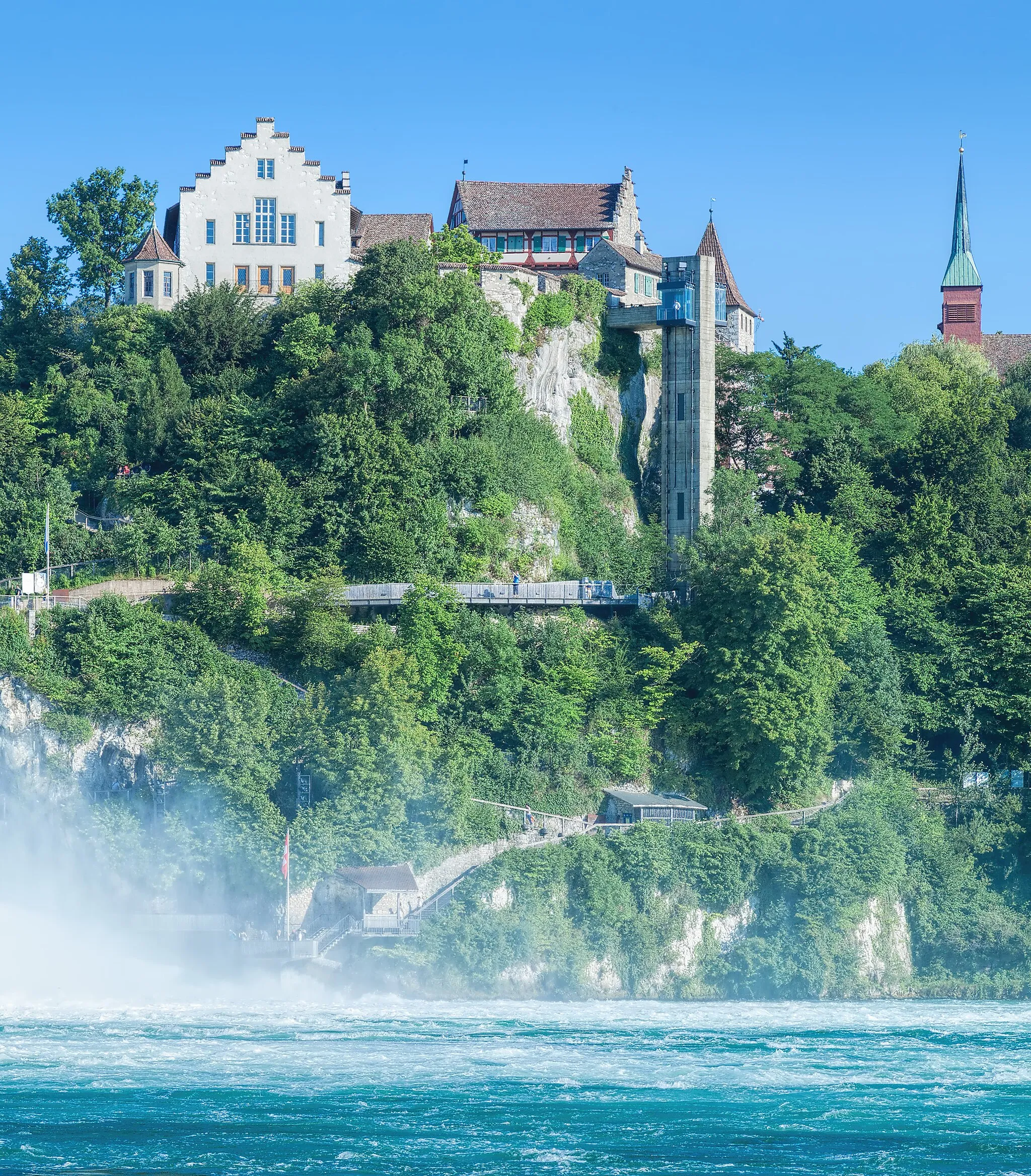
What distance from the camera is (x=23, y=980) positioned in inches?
2884

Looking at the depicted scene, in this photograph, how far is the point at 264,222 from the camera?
101 m

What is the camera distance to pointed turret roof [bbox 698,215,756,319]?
408 ft

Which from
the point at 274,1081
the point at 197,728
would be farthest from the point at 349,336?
the point at 274,1081

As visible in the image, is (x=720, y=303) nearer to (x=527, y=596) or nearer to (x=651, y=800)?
(x=527, y=596)

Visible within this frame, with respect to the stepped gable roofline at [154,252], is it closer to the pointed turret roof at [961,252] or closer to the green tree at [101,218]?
the green tree at [101,218]

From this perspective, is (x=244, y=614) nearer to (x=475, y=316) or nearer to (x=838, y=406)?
(x=475, y=316)

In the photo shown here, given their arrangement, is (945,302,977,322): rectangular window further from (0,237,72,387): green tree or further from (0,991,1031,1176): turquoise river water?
(0,991,1031,1176): turquoise river water

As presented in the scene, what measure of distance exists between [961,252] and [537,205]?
117 ft

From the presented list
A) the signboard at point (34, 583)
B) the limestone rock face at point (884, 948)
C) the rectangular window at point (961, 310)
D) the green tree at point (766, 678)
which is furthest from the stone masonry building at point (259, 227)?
the rectangular window at point (961, 310)

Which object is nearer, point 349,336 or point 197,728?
point 197,728

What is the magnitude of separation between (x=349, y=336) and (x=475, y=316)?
17.0ft

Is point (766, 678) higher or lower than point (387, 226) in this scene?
lower

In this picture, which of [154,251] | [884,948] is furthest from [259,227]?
[884,948]

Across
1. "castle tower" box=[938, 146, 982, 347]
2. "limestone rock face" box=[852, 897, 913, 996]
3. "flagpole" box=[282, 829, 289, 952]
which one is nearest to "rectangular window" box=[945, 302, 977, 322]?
"castle tower" box=[938, 146, 982, 347]
